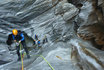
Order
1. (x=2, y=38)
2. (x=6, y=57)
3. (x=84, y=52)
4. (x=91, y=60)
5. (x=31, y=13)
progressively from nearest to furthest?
1. (x=91, y=60)
2. (x=84, y=52)
3. (x=6, y=57)
4. (x=2, y=38)
5. (x=31, y=13)

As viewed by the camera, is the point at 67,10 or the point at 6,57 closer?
the point at 6,57

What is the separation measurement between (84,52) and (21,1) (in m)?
10.6

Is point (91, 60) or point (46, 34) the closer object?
point (91, 60)

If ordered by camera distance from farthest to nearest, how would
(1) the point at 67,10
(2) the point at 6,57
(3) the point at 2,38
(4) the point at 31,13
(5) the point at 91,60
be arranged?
(4) the point at 31,13 < (1) the point at 67,10 < (3) the point at 2,38 < (2) the point at 6,57 < (5) the point at 91,60

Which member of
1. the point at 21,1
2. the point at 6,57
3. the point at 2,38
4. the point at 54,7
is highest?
the point at 21,1

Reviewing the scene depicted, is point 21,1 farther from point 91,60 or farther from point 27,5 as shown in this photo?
point 91,60

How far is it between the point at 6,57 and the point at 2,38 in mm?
2491

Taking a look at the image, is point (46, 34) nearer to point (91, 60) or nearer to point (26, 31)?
point (26, 31)

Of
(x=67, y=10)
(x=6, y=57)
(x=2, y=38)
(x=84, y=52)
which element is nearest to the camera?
(x=84, y=52)

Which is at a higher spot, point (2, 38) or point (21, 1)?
point (21, 1)

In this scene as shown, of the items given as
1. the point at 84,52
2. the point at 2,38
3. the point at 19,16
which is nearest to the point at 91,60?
the point at 84,52

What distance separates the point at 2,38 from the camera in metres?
10.5

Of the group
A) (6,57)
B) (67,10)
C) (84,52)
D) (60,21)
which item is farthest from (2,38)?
(84,52)

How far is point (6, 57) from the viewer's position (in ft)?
29.3
